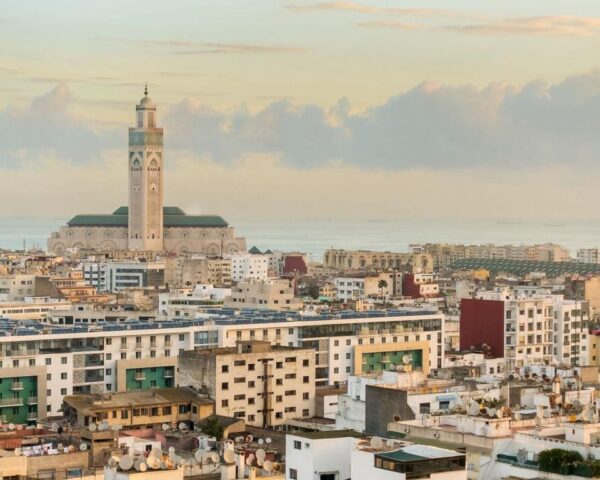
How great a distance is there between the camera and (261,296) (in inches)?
2168

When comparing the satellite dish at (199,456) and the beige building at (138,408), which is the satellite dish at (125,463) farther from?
the beige building at (138,408)

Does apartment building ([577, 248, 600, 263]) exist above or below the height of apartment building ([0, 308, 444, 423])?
above

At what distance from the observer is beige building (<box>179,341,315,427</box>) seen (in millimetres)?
33031

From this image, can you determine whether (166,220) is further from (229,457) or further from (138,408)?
(229,457)

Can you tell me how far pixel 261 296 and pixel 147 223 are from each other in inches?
2599

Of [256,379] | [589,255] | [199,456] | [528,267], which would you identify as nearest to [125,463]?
[199,456]

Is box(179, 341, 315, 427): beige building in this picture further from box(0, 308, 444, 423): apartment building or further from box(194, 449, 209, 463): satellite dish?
box(194, 449, 209, 463): satellite dish

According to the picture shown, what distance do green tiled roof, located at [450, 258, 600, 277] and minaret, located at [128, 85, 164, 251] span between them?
20.9m

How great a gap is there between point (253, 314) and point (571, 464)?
24010 mm

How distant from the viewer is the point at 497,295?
4666 centimetres

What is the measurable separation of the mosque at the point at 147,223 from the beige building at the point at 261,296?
62.6 m

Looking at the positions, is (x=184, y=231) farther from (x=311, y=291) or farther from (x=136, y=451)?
(x=136, y=451)

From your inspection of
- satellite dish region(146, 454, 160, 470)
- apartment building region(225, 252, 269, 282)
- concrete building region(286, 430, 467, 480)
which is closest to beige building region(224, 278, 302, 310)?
concrete building region(286, 430, 467, 480)

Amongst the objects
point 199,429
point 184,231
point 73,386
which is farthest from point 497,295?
point 184,231
